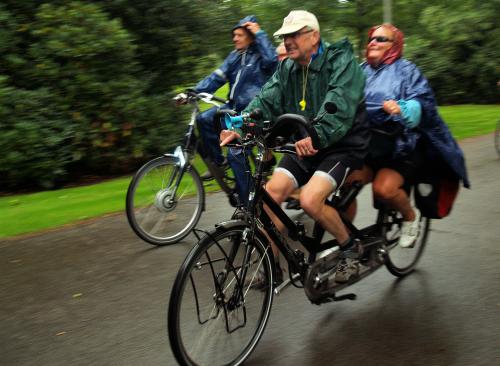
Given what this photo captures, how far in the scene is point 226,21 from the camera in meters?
12.1

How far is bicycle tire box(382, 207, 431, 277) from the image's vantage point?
4.73 m

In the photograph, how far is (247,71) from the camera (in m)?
6.48

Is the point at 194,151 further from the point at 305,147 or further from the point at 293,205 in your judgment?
the point at 305,147

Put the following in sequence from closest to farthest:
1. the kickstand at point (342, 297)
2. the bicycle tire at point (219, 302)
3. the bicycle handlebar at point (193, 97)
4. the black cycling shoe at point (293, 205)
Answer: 1. the bicycle tire at point (219, 302)
2. the kickstand at point (342, 297)
3. the black cycling shoe at point (293, 205)
4. the bicycle handlebar at point (193, 97)

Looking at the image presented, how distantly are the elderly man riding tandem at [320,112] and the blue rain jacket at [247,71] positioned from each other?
2203 millimetres

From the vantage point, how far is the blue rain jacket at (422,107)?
439 cm

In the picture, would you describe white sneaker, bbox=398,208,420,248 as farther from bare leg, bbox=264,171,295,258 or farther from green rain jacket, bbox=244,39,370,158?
bare leg, bbox=264,171,295,258

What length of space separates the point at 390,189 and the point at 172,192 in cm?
238

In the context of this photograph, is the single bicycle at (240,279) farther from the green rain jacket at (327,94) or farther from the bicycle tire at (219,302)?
the green rain jacket at (327,94)

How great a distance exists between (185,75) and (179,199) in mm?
5860

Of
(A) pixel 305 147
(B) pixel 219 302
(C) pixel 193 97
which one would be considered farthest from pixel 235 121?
(C) pixel 193 97

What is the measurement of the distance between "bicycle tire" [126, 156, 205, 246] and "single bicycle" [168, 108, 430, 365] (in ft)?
6.88

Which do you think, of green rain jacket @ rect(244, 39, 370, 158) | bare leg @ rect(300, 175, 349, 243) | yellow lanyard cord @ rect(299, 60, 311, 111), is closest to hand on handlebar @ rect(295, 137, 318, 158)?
green rain jacket @ rect(244, 39, 370, 158)

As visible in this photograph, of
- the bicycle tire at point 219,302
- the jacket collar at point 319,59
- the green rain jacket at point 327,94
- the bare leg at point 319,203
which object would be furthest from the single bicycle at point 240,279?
the jacket collar at point 319,59
